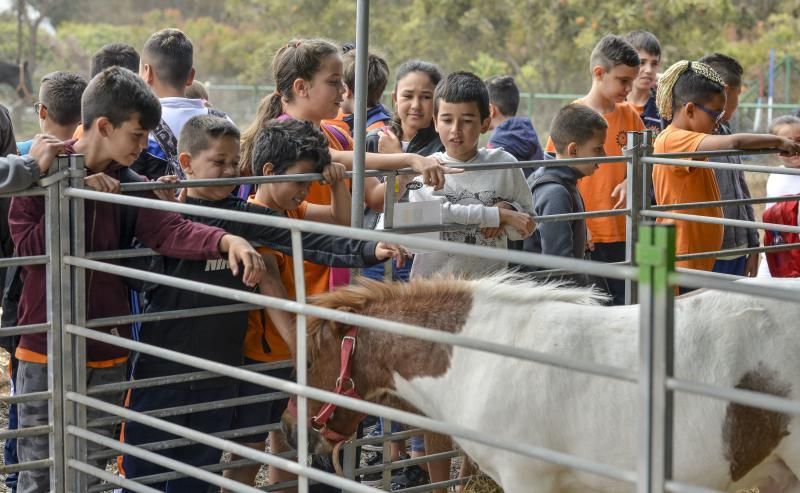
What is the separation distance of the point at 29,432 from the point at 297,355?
1108 millimetres

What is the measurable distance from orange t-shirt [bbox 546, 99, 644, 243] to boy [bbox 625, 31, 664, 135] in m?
0.57

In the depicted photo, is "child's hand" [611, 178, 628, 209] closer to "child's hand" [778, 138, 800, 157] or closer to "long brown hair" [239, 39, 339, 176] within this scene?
"child's hand" [778, 138, 800, 157]

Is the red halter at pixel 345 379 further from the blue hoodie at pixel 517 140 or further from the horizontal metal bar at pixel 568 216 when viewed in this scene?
the blue hoodie at pixel 517 140

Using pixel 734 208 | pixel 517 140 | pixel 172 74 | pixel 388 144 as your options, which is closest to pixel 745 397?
pixel 388 144

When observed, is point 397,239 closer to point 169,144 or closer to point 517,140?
point 169,144

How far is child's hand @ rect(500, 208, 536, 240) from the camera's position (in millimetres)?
4109

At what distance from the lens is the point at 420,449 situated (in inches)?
180

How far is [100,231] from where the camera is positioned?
3.62 m

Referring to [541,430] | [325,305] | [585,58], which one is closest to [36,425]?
[325,305]

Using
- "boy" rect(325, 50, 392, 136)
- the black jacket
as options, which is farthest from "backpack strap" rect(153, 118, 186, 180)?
"boy" rect(325, 50, 392, 136)

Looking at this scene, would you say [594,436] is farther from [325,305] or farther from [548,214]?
[548,214]

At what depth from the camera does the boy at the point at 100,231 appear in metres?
3.60

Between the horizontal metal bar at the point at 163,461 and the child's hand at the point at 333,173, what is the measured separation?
1.09 m

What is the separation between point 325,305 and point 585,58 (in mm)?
24052
